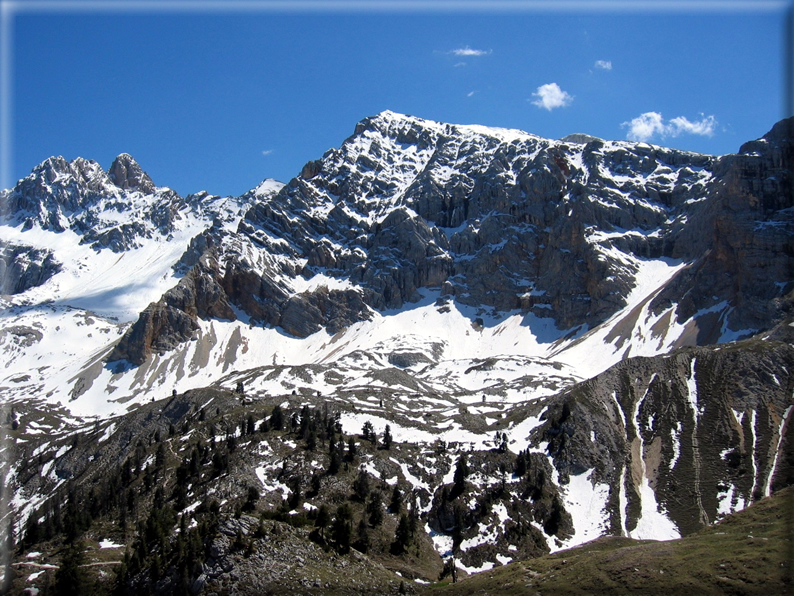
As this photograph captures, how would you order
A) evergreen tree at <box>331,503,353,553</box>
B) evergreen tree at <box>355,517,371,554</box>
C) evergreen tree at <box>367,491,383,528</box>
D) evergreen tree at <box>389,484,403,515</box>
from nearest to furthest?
evergreen tree at <box>331,503,353,553</box>
evergreen tree at <box>355,517,371,554</box>
evergreen tree at <box>367,491,383,528</box>
evergreen tree at <box>389,484,403,515</box>

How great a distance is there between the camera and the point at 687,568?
65.1 metres

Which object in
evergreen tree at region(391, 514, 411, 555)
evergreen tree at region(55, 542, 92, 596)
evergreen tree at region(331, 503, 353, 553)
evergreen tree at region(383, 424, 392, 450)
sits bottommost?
evergreen tree at region(55, 542, 92, 596)

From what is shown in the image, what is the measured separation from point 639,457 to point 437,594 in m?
80.1

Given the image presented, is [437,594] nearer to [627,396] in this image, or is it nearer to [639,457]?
[639,457]

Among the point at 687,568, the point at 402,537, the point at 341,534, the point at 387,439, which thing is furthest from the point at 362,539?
the point at 687,568

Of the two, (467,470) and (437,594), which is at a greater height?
(467,470)

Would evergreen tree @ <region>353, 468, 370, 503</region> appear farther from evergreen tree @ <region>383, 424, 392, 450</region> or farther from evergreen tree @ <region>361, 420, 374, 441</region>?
evergreen tree @ <region>361, 420, 374, 441</region>

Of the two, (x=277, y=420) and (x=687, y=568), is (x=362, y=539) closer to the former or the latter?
(x=687, y=568)

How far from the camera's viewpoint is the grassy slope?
5944cm

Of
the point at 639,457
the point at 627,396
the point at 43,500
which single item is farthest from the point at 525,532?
the point at 43,500

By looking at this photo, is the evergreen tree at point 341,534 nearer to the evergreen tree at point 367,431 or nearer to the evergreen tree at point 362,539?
the evergreen tree at point 362,539

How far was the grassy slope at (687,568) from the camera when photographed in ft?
195

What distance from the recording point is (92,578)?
88312 millimetres

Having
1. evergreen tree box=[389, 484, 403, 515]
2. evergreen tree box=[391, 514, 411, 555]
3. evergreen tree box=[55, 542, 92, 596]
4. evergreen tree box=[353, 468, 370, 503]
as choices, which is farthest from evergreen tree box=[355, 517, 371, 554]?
evergreen tree box=[55, 542, 92, 596]
